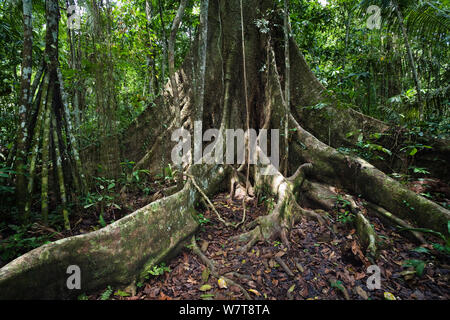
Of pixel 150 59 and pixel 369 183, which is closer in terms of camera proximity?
pixel 369 183

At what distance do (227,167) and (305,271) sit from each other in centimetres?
244

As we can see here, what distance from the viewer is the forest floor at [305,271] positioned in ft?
7.02

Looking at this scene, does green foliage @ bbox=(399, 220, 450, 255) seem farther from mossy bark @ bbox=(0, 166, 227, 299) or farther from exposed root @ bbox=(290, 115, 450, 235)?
mossy bark @ bbox=(0, 166, 227, 299)

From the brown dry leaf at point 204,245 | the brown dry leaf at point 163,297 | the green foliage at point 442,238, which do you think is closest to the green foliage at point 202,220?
the brown dry leaf at point 204,245

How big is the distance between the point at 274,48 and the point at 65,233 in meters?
5.64

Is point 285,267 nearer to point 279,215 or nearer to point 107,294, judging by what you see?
point 279,215

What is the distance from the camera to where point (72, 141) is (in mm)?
3029

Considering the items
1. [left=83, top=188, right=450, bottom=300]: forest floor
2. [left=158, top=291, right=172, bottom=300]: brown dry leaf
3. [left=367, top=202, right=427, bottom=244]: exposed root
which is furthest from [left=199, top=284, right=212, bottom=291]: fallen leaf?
[left=367, top=202, right=427, bottom=244]: exposed root

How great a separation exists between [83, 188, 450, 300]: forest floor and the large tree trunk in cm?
19

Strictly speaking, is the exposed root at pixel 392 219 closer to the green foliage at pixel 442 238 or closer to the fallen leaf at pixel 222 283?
the green foliage at pixel 442 238

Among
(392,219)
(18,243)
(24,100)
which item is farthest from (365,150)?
(24,100)

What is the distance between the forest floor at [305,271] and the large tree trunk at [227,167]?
188mm

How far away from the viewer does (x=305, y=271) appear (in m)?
2.45
